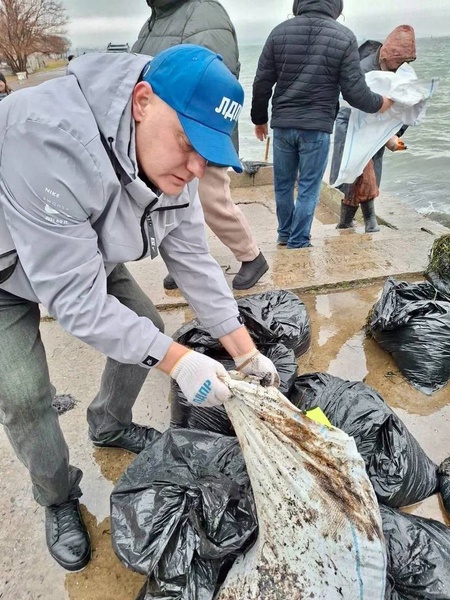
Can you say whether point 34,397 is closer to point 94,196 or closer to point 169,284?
point 94,196

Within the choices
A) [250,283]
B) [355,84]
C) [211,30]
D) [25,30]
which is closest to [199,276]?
[250,283]

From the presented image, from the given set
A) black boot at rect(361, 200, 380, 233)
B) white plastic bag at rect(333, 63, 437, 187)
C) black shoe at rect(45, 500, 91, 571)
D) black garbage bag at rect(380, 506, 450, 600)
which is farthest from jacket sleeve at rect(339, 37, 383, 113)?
black shoe at rect(45, 500, 91, 571)

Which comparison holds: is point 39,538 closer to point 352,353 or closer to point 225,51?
point 352,353

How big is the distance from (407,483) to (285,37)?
2842mm

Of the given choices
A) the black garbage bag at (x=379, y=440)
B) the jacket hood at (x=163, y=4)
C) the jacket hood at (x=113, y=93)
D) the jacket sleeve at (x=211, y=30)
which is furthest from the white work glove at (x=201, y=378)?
the jacket hood at (x=163, y=4)

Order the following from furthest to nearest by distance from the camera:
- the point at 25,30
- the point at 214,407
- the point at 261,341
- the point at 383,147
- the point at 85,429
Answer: the point at 25,30
the point at 383,147
the point at 261,341
the point at 85,429
the point at 214,407

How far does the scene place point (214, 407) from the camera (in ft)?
6.02

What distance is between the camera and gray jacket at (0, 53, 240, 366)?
3.47 feet

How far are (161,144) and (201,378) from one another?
24.2 inches

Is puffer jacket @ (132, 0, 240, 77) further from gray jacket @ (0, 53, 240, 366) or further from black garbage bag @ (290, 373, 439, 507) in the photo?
black garbage bag @ (290, 373, 439, 507)

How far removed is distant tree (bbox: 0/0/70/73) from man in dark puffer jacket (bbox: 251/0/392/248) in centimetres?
3656

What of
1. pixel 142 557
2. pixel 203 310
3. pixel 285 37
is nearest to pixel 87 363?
pixel 203 310

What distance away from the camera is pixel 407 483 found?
162cm

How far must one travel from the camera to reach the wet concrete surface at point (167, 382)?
4.94ft
